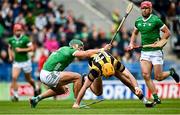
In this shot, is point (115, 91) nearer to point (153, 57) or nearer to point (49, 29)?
point (49, 29)

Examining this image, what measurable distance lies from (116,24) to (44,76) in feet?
49.0

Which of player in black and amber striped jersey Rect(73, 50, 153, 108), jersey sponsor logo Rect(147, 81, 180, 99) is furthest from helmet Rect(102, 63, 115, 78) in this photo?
jersey sponsor logo Rect(147, 81, 180, 99)

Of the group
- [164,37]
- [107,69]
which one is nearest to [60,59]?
[107,69]

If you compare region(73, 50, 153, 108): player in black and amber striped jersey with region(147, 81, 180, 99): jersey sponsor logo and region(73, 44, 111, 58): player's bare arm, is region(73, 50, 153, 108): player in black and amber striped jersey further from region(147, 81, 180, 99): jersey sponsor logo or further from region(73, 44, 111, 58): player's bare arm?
region(147, 81, 180, 99): jersey sponsor logo

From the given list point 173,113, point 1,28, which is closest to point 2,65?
point 1,28

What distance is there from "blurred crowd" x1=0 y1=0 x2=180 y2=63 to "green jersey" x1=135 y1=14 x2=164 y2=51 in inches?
414

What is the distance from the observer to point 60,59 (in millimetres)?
Result: 20609

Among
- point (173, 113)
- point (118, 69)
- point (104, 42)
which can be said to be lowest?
point (173, 113)

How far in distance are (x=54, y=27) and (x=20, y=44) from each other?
7.96 m

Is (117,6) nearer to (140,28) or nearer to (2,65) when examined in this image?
(2,65)

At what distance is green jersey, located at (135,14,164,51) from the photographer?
859 inches

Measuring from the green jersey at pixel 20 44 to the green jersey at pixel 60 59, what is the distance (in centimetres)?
646

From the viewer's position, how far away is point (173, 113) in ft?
59.2

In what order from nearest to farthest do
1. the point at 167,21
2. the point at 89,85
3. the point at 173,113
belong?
the point at 173,113 → the point at 89,85 → the point at 167,21
